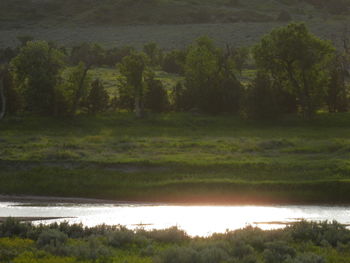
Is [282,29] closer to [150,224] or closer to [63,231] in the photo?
[150,224]

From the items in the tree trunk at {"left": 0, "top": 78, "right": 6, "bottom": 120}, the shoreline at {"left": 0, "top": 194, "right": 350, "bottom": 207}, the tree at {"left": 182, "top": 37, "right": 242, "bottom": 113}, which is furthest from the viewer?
the tree at {"left": 182, "top": 37, "right": 242, "bottom": 113}

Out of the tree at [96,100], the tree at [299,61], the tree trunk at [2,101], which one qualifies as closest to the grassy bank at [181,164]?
the tree trunk at [2,101]

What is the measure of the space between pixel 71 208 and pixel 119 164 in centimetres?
981

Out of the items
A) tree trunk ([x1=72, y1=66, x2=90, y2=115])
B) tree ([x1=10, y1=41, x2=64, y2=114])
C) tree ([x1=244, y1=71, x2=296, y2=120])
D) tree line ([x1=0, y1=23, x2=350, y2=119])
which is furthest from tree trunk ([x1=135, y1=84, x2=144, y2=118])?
tree ([x1=244, y1=71, x2=296, y2=120])

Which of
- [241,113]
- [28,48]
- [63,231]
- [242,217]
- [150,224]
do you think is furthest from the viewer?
[28,48]

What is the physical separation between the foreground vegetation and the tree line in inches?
2004

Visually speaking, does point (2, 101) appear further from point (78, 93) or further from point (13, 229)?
point (13, 229)

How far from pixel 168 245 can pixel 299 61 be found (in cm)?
5615

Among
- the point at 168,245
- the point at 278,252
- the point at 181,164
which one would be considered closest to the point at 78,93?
the point at 181,164

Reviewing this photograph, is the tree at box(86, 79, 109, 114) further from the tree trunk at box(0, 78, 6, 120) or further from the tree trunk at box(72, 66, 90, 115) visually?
the tree trunk at box(0, 78, 6, 120)

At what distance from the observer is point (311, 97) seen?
78.9 metres

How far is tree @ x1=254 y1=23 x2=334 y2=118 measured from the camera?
255 feet

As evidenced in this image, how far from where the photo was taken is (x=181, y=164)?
49969mm

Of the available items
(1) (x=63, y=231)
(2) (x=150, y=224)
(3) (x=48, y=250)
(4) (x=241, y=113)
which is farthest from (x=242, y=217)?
(4) (x=241, y=113)
